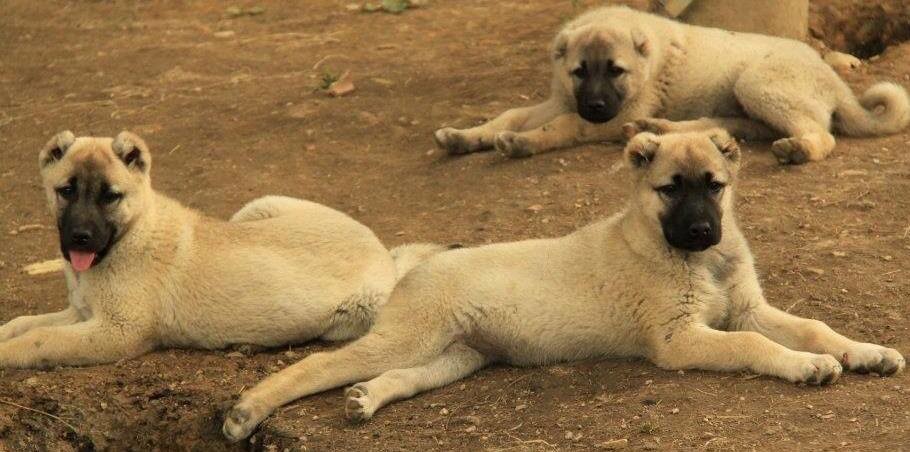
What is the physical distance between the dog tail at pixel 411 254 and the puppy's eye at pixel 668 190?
4.91 feet

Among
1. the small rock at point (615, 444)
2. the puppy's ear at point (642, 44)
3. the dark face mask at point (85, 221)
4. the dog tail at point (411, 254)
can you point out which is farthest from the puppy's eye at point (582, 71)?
the small rock at point (615, 444)

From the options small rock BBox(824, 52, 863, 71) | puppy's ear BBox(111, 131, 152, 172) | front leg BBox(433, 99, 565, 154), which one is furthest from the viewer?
small rock BBox(824, 52, 863, 71)

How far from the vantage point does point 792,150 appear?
334 inches

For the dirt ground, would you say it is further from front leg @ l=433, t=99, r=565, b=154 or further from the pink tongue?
the pink tongue

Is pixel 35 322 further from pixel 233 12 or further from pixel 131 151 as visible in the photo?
A: pixel 233 12

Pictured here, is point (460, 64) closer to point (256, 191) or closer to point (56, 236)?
point (256, 191)

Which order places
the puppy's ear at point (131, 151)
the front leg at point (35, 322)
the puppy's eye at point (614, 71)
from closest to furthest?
the puppy's ear at point (131, 151), the front leg at point (35, 322), the puppy's eye at point (614, 71)

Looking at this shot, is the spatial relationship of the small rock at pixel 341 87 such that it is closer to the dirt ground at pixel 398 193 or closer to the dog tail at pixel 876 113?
the dirt ground at pixel 398 193

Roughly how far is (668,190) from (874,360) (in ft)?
3.84

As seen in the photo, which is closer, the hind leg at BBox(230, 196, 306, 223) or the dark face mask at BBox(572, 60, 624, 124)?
the hind leg at BBox(230, 196, 306, 223)

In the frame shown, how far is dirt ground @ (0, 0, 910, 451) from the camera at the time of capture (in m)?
5.76

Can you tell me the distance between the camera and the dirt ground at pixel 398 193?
576 centimetres

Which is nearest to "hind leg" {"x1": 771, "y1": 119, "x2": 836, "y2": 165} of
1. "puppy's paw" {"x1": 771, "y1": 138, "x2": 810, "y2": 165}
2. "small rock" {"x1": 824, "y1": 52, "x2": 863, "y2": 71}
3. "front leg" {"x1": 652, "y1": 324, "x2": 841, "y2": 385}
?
"puppy's paw" {"x1": 771, "y1": 138, "x2": 810, "y2": 165}

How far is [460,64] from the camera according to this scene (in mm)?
11141
